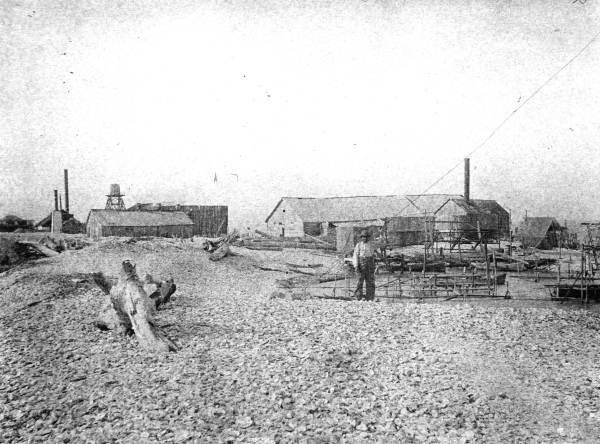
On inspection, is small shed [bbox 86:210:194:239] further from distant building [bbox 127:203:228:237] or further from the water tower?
the water tower

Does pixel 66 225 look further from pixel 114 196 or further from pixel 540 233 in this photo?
pixel 540 233

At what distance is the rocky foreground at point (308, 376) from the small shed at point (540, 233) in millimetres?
38025

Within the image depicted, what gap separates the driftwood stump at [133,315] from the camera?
9.59 m

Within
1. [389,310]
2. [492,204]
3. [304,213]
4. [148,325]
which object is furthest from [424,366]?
Result: [492,204]

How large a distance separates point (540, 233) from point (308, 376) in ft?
151

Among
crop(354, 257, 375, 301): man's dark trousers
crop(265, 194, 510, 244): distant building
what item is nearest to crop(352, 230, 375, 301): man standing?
crop(354, 257, 375, 301): man's dark trousers

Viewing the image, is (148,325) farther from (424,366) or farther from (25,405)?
(424,366)

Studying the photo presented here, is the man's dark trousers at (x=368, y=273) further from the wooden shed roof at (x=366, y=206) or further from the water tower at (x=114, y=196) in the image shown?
the water tower at (x=114, y=196)

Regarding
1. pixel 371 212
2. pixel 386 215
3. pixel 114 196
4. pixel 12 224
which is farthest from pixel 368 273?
pixel 12 224

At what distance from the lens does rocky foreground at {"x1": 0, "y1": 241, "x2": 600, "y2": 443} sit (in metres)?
6.43

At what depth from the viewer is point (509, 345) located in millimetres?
9594

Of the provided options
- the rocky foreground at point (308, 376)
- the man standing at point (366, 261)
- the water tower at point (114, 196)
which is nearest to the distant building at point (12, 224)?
the water tower at point (114, 196)

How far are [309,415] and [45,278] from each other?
15081mm

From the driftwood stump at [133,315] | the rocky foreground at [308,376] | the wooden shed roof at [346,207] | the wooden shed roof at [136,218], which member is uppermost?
the wooden shed roof at [346,207]
